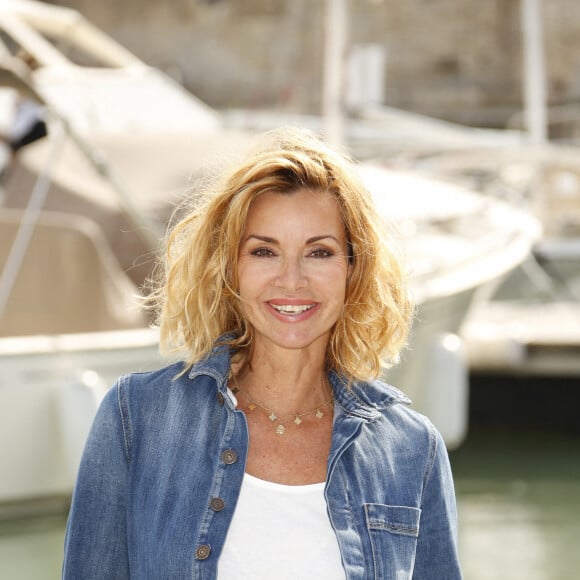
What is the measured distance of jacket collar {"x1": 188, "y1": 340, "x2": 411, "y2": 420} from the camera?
4.56 ft

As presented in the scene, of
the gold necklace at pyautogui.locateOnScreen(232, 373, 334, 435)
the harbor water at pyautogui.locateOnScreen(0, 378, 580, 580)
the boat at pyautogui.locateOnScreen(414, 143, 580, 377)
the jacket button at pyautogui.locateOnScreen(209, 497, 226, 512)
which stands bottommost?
the harbor water at pyautogui.locateOnScreen(0, 378, 580, 580)

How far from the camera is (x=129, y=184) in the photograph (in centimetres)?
499

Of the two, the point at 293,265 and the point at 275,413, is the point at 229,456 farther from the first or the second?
the point at 293,265

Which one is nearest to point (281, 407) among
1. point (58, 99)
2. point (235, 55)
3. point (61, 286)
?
point (61, 286)

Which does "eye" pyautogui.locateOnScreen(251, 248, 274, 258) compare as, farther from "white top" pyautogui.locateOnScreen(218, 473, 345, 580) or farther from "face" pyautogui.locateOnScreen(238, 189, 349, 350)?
"white top" pyautogui.locateOnScreen(218, 473, 345, 580)

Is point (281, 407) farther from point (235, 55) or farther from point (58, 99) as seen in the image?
point (235, 55)

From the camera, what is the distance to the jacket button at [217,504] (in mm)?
1296

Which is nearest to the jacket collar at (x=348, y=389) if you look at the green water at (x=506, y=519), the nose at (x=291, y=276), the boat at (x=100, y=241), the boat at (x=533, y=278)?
the nose at (x=291, y=276)

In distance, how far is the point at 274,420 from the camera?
4.69 ft

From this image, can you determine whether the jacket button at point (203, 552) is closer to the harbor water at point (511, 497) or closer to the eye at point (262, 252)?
the eye at point (262, 252)

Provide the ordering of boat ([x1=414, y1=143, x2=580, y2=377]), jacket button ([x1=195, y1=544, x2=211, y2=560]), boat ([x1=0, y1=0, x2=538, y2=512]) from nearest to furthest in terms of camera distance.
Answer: jacket button ([x1=195, y1=544, x2=211, y2=560]), boat ([x1=0, y1=0, x2=538, y2=512]), boat ([x1=414, y1=143, x2=580, y2=377])

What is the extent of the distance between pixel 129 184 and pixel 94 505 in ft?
12.4

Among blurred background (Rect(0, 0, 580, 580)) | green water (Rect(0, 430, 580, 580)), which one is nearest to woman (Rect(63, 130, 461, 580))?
blurred background (Rect(0, 0, 580, 580))

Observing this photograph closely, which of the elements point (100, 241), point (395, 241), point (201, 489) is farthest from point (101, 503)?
point (100, 241)
